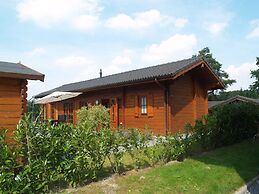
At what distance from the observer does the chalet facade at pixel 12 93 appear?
25.6 feet

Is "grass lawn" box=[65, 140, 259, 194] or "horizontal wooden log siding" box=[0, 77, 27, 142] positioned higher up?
"horizontal wooden log siding" box=[0, 77, 27, 142]

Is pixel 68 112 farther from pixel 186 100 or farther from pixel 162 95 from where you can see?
pixel 162 95

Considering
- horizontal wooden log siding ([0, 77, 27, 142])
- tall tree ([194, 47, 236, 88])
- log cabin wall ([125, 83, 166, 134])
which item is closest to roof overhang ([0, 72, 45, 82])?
horizontal wooden log siding ([0, 77, 27, 142])

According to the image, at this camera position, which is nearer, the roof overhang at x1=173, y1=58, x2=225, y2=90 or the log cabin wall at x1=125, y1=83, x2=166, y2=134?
the roof overhang at x1=173, y1=58, x2=225, y2=90

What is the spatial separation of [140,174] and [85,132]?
1911mm

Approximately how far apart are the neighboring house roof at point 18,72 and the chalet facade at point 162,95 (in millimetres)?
8350

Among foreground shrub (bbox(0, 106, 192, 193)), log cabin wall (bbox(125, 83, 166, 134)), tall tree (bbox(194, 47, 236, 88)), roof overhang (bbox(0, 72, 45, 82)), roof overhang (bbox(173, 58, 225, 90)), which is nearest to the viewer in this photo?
foreground shrub (bbox(0, 106, 192, 193))

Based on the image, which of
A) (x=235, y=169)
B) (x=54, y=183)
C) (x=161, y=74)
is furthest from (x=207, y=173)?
(x=161, y=74)

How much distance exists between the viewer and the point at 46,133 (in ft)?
22.4

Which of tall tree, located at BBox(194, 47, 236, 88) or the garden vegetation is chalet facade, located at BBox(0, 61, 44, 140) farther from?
tall tree, located at BBox(194, 47, 236, 88)

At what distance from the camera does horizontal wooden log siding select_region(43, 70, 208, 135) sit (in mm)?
17484

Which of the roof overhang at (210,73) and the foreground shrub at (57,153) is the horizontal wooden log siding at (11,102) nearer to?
the foreground shrub at (57,153)

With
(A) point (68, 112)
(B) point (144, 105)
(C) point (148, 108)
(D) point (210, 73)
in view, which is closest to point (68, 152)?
(C) point (148, 108)

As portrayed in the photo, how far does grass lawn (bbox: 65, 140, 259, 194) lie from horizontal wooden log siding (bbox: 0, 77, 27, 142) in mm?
2416
